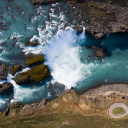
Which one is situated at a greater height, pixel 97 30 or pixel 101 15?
pixel 101 15

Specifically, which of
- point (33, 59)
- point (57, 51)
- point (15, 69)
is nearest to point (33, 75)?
point (33, 59)

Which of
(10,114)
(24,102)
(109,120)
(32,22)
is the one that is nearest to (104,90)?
(109,120)

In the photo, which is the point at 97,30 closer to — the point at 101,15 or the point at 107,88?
the point at 101,15

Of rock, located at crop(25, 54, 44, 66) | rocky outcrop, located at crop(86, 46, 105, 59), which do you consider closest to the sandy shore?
rocky outcrop, located at crop(86, 46, 105, 59)

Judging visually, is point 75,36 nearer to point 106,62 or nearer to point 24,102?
point 106,62

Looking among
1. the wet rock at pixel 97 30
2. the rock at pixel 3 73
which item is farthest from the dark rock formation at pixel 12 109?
the wet rock at pixel 97 30

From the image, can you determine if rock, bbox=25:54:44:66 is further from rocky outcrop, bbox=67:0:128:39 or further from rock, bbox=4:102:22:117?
rocky outcrop, bbox=67:0:128:39
